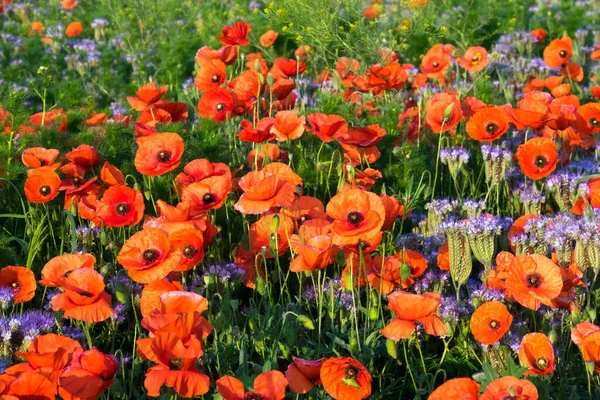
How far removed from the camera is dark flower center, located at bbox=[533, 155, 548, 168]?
3701mm

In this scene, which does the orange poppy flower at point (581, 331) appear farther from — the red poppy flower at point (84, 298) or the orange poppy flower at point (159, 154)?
the orange poppy flower at point (159, 154)

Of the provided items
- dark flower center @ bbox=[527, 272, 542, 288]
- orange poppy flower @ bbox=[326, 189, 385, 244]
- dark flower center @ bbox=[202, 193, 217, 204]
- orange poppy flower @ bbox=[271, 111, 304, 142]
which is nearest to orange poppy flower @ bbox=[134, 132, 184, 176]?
dark flower center @ bbox=[202, 193, 217, 204]

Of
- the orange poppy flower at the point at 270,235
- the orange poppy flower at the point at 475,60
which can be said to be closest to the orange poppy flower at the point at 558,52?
the orange poppy flower at the point at 475,60

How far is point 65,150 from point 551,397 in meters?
2.26

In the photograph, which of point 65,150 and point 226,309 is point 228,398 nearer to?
point 226,309

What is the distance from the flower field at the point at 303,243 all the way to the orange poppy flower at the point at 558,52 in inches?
0.7

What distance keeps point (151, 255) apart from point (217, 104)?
1259 mm

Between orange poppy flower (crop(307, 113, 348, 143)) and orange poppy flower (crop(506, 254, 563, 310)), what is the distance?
1.01 metres

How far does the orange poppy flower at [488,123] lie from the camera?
154 inches

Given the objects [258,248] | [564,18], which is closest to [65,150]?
[258,248]

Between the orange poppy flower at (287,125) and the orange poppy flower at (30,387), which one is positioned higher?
the orange poppy flower at (287,125)

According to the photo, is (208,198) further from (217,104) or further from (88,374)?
(88,374)

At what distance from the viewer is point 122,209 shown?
3.29 metres

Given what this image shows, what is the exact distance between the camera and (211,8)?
23.0 feet
